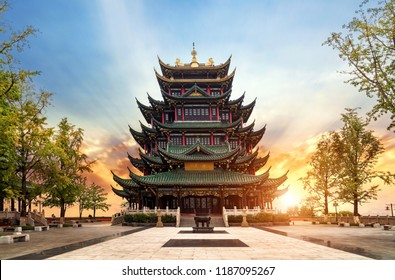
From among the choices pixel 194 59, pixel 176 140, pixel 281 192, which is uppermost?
pixel 194 59

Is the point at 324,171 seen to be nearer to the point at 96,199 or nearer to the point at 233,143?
the point at 233,143

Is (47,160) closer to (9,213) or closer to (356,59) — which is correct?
(9,213)

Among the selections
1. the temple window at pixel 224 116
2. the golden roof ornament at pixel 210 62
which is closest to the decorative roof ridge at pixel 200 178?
the temple window at pixel 224 116

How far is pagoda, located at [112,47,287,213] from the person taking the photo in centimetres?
3353

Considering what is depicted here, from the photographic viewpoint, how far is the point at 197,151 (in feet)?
116

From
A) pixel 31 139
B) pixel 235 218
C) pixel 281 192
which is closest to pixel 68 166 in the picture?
pixel 31 139

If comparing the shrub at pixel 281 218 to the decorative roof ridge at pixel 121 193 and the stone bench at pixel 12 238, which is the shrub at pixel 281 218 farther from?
the stone bench at pixel 12 238

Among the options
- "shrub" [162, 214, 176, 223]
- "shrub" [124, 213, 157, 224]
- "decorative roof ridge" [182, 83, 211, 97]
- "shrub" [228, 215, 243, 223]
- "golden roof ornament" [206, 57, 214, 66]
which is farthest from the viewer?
"golden roof ornament" [206, 57, 214, 66]

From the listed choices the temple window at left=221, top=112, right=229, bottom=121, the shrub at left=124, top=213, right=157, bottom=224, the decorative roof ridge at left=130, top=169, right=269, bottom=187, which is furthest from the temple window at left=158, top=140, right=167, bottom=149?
the shrub at left=124, top=213, right=157, bottom=224

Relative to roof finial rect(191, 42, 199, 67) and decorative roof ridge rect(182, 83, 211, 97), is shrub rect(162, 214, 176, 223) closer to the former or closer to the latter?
decorative roof ridge rect(182, 83, 211, 97)

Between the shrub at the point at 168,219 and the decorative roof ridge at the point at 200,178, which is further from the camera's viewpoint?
the decorative roof ridge at the point at 200,178

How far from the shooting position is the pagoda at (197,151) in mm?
33531
